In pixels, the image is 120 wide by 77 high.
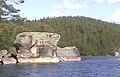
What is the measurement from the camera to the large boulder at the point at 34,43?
91.0 meters

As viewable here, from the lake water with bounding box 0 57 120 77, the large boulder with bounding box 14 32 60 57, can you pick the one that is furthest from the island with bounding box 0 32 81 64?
the lake water with bounding box 0 57 120 77

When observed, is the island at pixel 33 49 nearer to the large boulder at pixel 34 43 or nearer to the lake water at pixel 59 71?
the large boulder at pixel 34 43

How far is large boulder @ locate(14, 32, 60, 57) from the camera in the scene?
299 ft

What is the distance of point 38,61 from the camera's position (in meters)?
91.3

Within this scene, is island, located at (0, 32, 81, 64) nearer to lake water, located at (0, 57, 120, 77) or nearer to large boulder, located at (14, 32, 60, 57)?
large boulder, located at (14, 32, 60, 57)

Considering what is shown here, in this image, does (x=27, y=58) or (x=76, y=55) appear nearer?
(x=27, y=58)

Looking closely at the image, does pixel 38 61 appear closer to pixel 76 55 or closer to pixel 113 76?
pixel 76 55

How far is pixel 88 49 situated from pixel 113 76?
133323 mm

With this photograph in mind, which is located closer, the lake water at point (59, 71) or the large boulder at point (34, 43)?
the lake water at point (59, 71)

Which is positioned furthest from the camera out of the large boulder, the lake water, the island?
the large boulder

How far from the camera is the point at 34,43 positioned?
93.6m

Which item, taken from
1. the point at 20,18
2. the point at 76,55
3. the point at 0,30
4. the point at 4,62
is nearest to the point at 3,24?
the point at 0,30

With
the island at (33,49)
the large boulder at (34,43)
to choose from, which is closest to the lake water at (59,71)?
the island at (33,49)

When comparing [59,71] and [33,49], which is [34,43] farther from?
[59,71]
